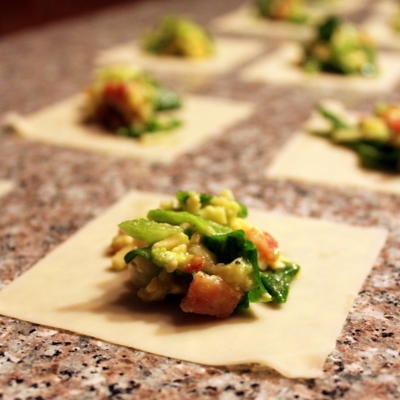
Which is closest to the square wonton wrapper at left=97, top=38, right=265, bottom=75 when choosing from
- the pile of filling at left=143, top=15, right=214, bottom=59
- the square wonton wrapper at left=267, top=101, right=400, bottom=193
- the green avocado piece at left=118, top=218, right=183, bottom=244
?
the pile of filling at left=143, top=15, right=214, bottom=59

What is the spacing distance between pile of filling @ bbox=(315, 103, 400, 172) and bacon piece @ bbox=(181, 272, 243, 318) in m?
0.96

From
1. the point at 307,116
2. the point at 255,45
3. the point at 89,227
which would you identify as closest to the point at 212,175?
the point at 89,227

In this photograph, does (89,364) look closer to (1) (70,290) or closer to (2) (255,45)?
(1) (70,290)

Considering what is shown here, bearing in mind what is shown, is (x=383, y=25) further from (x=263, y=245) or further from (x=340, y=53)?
(x=263, y=245)

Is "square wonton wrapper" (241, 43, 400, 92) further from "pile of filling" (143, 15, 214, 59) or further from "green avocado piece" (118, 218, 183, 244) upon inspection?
"green avocado piece" (118, 218, 183, 244)

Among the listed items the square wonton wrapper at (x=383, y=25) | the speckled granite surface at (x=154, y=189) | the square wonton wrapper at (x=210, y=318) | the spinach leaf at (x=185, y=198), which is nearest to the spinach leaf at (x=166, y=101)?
the speckled granite surface at (x=154, y=189)

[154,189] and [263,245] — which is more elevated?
[263,245]

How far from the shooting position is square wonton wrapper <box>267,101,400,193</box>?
190 cm

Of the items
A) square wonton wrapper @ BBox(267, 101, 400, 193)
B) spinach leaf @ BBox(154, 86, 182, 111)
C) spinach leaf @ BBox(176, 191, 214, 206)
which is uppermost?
spinach leaf @ BBox(176, 191, 214, 206)

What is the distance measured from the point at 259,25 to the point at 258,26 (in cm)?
3

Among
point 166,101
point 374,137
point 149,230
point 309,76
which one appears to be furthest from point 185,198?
point 309,76

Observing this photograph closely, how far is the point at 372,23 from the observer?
4.22m

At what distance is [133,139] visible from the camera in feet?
7.33

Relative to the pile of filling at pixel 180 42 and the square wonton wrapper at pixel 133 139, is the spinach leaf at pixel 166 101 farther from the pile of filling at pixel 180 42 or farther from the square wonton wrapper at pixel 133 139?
the pile of filling at pixel 180 42
